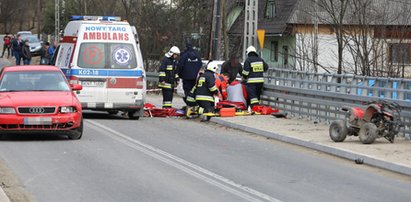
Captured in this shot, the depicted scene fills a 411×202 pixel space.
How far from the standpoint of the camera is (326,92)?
18.9 metres

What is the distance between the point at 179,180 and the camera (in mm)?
11008

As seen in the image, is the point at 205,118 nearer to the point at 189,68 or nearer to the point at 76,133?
the point at 189,68

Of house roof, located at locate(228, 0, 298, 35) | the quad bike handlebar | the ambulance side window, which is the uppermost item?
house roof, located at locate(228, 0, 298, 35)

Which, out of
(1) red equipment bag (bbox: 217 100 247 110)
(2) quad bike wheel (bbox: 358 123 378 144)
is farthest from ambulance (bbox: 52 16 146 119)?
(2) quad bike wheel (bbox: 358 123 378 144)

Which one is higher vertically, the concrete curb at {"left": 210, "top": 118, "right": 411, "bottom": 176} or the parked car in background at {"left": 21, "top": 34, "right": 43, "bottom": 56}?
the parked car in background at {"left": 21, "top": 34, "right": 43, "bottom": 56}

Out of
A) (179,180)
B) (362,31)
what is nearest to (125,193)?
Result: (179,180)

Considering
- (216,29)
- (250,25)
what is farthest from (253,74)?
(216,29)

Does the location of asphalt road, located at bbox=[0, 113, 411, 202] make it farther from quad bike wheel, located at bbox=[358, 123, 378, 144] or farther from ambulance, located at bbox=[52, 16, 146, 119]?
ambulance, located at bbox=[52, 16, 146, 119]

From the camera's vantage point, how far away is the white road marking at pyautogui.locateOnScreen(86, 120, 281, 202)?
394 inches

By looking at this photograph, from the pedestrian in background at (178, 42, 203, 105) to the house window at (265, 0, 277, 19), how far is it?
35016mm

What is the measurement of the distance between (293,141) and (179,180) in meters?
5.83

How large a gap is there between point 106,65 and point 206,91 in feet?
9.04

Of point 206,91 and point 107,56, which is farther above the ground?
point 107,56

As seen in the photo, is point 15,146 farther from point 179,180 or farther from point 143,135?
point 179,180
